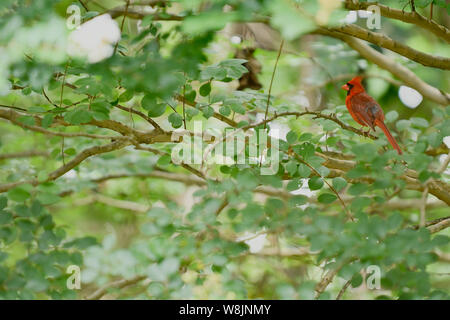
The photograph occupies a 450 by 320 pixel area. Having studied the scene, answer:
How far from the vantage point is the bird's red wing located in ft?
6.32

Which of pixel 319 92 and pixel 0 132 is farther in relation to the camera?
pixel 0 132

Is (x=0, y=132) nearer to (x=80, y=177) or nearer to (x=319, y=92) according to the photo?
(x=80, y=177)

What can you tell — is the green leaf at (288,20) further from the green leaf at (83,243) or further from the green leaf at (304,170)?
the green leaf at (83,243)

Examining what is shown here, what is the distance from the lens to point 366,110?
1.95 m

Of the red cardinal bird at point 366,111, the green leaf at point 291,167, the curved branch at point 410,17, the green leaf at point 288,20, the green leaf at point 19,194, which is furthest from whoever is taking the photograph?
the red cardinal bird at point 366,111

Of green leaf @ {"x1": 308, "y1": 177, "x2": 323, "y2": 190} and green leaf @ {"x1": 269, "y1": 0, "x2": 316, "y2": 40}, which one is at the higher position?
green leaf @ {"x1": 269, "y1": 0, "x2": 316, "y2": 40}

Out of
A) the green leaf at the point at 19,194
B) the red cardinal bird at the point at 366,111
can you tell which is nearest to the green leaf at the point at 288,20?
the green leaf at the point at 19,194

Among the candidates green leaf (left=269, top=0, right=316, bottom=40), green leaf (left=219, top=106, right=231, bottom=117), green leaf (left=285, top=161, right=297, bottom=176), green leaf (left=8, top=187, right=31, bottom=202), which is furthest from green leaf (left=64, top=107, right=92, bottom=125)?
green leaf (left=269, top=0, right=316, bottom=40)

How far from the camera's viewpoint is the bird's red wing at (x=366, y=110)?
6.32 ft

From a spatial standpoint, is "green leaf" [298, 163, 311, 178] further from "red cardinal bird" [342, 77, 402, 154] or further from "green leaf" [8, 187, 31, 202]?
"red cardinal bird" [342, 77, 402, 154]

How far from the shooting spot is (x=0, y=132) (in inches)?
144
